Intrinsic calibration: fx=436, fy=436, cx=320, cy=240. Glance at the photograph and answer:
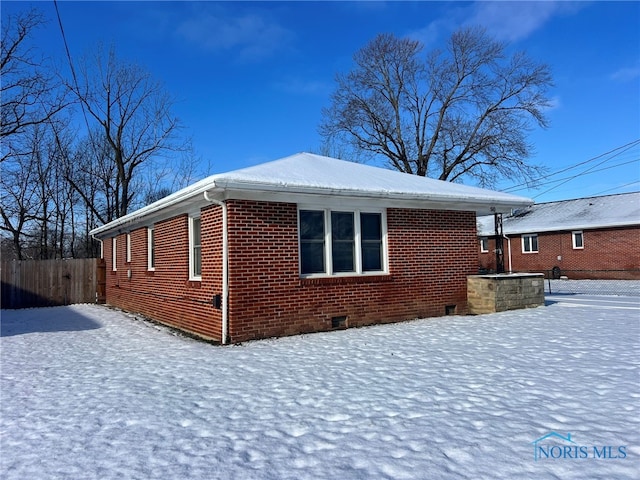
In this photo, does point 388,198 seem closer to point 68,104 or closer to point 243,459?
point 243,459

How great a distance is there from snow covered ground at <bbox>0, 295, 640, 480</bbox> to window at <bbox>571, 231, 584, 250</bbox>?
18979 mm

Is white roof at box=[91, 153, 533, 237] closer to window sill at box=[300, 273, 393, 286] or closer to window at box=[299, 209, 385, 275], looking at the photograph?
window at box=[299, 209, 385, 275]

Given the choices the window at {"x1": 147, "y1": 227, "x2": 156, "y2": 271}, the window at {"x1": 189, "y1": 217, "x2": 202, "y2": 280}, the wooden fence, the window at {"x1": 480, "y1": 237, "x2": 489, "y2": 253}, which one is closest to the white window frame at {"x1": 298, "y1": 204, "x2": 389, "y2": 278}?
the window at {"x1": 189, "y1": 217, "x2": 202, "y2": 280}

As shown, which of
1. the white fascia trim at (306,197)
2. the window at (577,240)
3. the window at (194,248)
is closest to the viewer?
the white fascia trim at (306,197)

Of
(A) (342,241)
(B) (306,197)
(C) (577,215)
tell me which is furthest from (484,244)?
(B) (306,197)

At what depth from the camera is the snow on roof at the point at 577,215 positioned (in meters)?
22.8

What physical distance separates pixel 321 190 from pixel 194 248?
302cm

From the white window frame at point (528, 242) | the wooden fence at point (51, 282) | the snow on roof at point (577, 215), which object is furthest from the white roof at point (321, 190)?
the white window frame at point (528, 242)

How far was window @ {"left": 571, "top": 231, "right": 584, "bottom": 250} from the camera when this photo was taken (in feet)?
79.0

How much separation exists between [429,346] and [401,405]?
106 inches

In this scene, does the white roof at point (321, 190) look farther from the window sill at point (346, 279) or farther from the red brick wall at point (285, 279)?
A: the window sill at point (346, 279)

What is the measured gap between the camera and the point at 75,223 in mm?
26844

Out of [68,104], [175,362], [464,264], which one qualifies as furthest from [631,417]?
[68,104]

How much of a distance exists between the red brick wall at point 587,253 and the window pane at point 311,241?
19512mm
